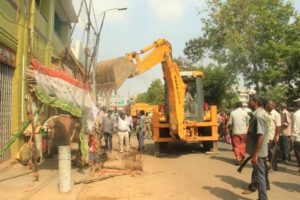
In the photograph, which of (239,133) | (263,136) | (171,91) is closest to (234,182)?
(263,136)

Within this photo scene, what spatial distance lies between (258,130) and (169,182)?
3.36m

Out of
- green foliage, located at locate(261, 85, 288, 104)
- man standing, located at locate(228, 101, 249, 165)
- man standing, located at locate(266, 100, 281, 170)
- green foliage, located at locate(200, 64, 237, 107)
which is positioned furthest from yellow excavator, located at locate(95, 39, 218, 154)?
green foliage, located at locate(200, 64, 237, 107)

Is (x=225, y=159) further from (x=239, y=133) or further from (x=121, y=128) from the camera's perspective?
(x=121, y=128)

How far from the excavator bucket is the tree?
1694cm

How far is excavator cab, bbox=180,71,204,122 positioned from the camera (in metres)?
16.5

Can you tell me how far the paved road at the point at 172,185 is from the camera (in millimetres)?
8852

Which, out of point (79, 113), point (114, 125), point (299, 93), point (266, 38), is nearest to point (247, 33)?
point (266, 38)

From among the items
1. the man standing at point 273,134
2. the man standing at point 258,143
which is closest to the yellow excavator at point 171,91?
the man standing at point 273,134

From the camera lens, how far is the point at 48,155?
50.8 feet

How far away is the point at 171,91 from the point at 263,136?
744 cm

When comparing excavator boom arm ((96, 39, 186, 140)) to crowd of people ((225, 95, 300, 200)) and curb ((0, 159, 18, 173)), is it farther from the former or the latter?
curb ((0, 159, 18, 173))

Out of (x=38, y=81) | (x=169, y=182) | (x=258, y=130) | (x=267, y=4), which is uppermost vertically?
(x=267, y=4)

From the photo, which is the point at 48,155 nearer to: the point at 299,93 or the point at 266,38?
the point at 299,93

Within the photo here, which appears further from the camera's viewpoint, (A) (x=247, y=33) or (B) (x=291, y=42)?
A: (A) (x=247, y=33)
